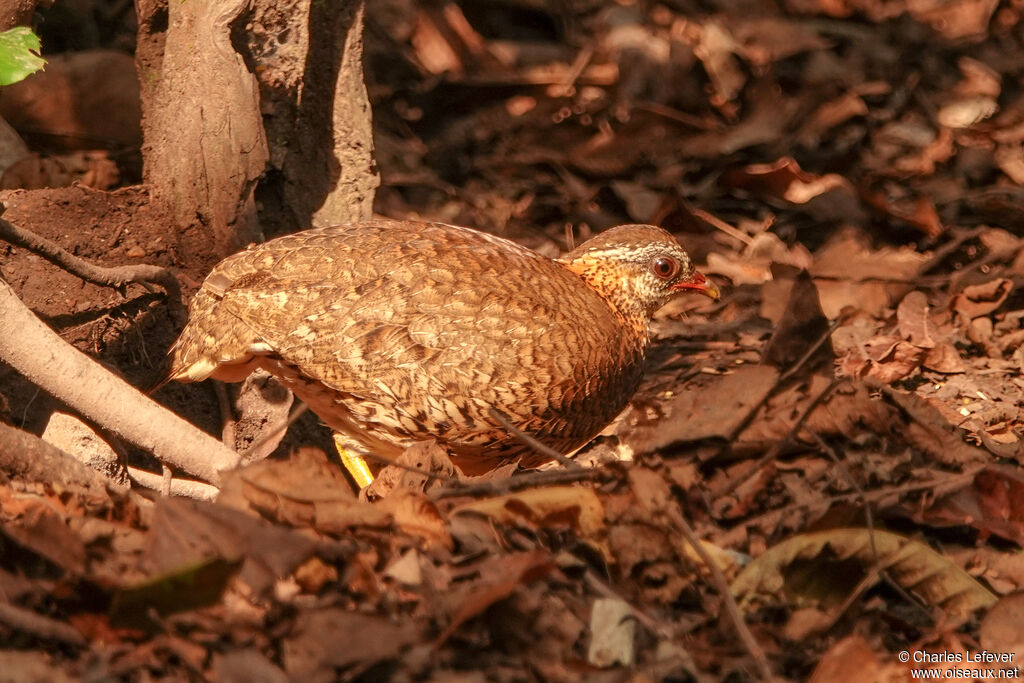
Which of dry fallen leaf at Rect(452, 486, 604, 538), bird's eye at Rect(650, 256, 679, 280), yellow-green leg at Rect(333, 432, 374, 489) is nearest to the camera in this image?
dry fallen leaf at Rect(452, 486, 604, 538)

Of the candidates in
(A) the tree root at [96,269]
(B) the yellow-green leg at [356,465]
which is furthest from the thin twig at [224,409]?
(B) the yellow-green leg at [356,465]

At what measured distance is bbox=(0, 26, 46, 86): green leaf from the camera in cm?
361

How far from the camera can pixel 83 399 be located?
4410mm

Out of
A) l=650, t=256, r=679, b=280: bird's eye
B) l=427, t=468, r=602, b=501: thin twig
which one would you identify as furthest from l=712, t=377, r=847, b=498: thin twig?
l=650, t=256, r=679, b=280: bird's eye

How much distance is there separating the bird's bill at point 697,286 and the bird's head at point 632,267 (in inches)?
2.5

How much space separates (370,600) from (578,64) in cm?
729

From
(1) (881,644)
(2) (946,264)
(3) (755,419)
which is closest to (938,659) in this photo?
(1) (881,644)

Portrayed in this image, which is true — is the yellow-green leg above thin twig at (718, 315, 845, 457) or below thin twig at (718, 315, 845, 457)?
below

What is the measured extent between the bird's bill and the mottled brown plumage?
908 millimetres

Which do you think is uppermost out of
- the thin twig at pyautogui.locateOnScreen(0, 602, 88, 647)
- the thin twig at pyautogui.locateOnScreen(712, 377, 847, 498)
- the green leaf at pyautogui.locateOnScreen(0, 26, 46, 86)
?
the green leaf at pyautogui.locateOnScreen(0, 26, 46, 86)

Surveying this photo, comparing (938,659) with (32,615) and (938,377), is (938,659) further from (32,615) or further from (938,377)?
(938,377)

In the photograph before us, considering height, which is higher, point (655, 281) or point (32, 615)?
point (32, 615)

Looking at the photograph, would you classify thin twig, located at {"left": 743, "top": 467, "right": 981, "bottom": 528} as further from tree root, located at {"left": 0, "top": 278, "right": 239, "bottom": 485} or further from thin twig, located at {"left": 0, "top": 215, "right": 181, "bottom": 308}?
thin twig, located at {"left": 0, "top": 215, "right": 181, "bottom": 308}

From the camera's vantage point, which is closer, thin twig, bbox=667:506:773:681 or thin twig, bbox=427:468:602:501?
thin twig, bbox=667:506:773:681
